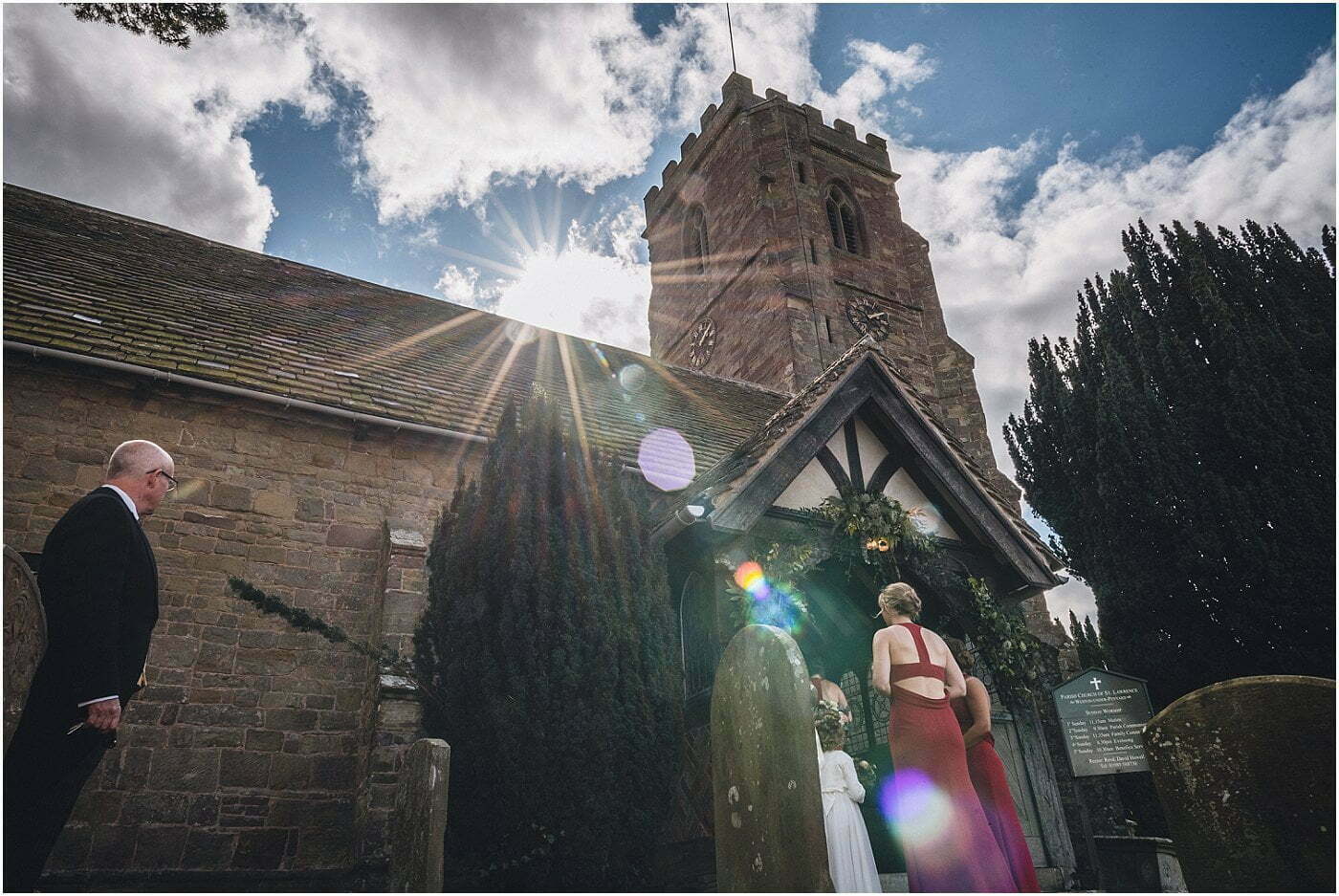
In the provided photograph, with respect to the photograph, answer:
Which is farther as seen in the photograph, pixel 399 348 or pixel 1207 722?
pixel 399 348

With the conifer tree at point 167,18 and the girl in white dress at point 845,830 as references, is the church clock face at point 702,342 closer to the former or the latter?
the girl in white dress at point 845,830

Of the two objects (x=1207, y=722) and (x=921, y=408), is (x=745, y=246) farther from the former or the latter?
(x=1207, y=722)

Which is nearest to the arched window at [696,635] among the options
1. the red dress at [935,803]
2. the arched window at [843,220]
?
the red dress at [935,803]

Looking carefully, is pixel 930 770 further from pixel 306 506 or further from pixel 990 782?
pixel 306 506

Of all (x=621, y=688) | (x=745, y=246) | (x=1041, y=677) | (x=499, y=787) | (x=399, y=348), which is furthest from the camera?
(x=745, y=246)

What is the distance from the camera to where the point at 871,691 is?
8.35m

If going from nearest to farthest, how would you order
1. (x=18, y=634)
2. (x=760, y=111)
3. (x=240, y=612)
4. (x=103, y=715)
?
(x=18, y=634) < (x=103, y=715) < (x=240, y=612) < (x=760, y=111)

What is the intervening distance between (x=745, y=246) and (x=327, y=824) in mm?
16353

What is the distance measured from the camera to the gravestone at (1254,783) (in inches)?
156

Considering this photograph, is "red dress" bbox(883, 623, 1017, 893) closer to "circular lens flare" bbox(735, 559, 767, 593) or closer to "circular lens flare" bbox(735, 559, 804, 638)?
"circular lens flare" bbox(735, 559, 804, 638)

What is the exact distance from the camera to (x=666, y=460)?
9.62 metres

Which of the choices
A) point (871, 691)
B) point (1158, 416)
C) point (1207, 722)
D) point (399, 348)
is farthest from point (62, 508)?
point (1158, 416)

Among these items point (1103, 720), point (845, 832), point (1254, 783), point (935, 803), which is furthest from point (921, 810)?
point (1103, 720)

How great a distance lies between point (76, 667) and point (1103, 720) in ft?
34.6
